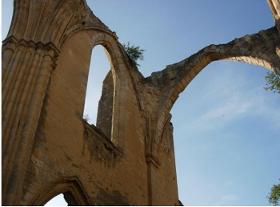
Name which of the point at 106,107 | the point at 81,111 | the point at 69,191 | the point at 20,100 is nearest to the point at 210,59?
the point at 106,107

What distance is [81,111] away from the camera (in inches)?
306

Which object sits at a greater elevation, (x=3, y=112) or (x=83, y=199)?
(x=3, y=112)

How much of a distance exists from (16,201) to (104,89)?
580 centimetres

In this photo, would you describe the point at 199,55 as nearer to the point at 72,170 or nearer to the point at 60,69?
the point at 60,69

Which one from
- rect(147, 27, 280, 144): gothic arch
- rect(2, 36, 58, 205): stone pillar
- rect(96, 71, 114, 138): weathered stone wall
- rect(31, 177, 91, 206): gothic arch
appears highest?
rect(147, 27, 280, 144): gothic arch

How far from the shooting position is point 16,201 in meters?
5.34

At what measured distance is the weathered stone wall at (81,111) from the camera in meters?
6.09

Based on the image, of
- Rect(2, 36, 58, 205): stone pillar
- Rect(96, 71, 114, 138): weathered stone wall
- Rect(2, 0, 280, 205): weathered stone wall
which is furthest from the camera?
Rect(96, 71, 114, 138): weathered stone wall

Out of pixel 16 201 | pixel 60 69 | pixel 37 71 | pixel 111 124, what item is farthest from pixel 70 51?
pixel 16 201

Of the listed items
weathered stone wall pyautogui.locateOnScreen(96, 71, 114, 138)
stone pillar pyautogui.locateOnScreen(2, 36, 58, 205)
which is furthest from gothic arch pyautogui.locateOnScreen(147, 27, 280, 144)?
stone pillar pyautogui.locateOnScreen(2, 36, 58, 205)

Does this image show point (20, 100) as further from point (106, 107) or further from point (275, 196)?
point (275, 196)

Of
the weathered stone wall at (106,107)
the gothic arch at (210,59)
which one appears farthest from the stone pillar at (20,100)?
the gothic arch at (210,59)

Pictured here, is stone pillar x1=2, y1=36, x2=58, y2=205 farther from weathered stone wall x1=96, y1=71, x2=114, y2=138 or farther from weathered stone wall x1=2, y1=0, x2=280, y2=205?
weathered stone wall x1=96, y1=71, x2=114, y2=138

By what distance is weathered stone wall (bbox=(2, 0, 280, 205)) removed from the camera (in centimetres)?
609
